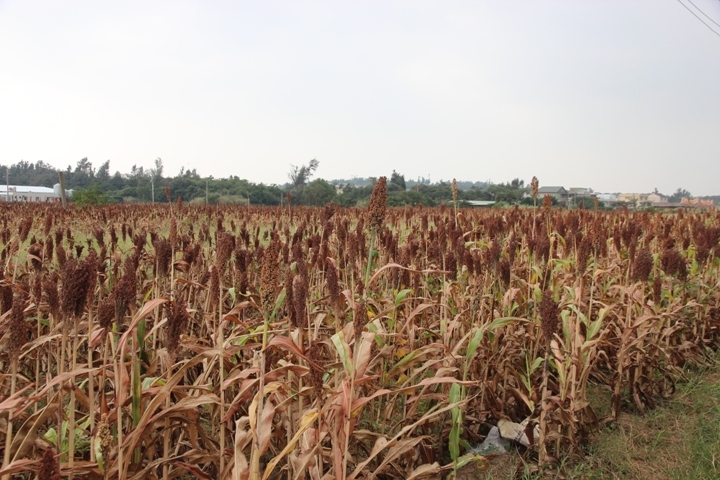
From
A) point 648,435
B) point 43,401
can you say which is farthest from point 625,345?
point 43,401

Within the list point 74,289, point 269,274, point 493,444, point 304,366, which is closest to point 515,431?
point 493,444

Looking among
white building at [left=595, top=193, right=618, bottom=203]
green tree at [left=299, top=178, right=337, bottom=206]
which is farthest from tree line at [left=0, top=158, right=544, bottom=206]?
white building at [left=595, top=193, right=618, bottom=203]

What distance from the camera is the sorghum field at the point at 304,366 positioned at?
1571mm

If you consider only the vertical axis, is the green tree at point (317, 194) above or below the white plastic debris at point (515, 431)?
above

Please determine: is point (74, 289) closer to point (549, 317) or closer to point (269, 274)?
point (269, 274)

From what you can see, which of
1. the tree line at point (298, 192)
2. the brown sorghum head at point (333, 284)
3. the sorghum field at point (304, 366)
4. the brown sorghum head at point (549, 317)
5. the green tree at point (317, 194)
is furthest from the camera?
the green tree at point (317, 194)

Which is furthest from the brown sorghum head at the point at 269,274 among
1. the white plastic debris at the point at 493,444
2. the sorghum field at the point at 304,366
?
the white plastic debris at the point at 493,444

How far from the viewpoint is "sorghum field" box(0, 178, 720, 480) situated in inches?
61.8

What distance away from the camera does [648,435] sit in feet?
9.33

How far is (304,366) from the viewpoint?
6.58 feet

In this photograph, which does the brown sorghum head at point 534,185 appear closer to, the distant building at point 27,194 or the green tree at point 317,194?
the green tree at point 317,194

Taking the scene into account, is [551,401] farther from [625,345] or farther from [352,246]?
[352,246]

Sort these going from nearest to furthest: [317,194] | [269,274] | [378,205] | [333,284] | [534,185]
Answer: [269,274] < [333,284] < [378,205] < [534,185] < [317,194]

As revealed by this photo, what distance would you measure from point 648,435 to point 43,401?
3.27 metres
